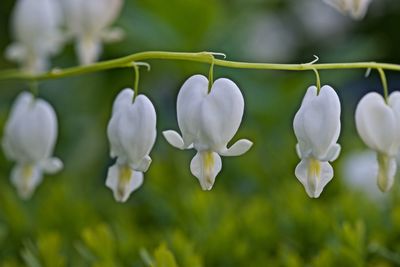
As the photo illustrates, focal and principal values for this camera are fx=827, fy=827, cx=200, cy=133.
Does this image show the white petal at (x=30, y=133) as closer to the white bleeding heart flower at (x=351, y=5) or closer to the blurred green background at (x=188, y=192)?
the blurred green background at (x=188, y=192)

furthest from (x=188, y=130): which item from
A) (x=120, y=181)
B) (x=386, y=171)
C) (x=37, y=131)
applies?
(x=37, y=131)

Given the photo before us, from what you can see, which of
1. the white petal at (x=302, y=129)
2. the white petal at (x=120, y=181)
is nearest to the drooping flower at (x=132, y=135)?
Result: the white petal at (x=120, y=181)

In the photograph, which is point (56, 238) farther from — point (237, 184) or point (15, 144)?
point (237, 184)

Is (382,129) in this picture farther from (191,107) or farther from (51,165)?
(51,165)

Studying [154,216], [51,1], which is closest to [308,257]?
[154,216]

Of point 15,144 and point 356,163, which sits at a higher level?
point 15,144

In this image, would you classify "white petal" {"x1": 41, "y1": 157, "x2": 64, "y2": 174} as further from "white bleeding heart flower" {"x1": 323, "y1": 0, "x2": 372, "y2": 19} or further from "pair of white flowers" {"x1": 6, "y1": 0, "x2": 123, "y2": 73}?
"white bleeding heart flower" {"x1": 323, "y1": 0, "x2": 372, "y2": 19}
